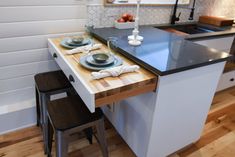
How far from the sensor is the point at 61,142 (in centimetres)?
125

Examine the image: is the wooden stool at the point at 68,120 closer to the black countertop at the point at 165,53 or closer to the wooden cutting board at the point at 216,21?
the black countertop at the point at 165,53

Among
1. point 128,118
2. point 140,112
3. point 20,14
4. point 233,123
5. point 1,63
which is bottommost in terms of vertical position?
point 233,123

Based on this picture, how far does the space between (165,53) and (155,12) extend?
1.11m

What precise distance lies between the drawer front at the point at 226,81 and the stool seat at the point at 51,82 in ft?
6.73

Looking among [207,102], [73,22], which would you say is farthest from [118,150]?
[73,22]

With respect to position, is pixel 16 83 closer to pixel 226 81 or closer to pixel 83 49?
pixel 83 49

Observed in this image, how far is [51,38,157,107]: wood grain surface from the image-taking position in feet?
3.47

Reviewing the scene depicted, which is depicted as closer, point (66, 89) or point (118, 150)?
point (66, 89)

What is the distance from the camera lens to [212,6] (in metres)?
2.83

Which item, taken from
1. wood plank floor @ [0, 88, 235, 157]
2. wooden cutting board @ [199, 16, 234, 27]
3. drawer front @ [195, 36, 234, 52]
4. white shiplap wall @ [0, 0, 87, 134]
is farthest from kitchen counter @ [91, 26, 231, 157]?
wooden cutting board @ [199, 16, 234, 27]

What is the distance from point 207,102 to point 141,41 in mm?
745

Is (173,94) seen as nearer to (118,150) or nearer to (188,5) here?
(118,150)

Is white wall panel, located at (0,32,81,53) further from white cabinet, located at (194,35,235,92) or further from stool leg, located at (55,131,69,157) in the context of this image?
white cabinet, located at (194,35,235,92)

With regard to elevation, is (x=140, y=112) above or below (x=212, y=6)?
below
